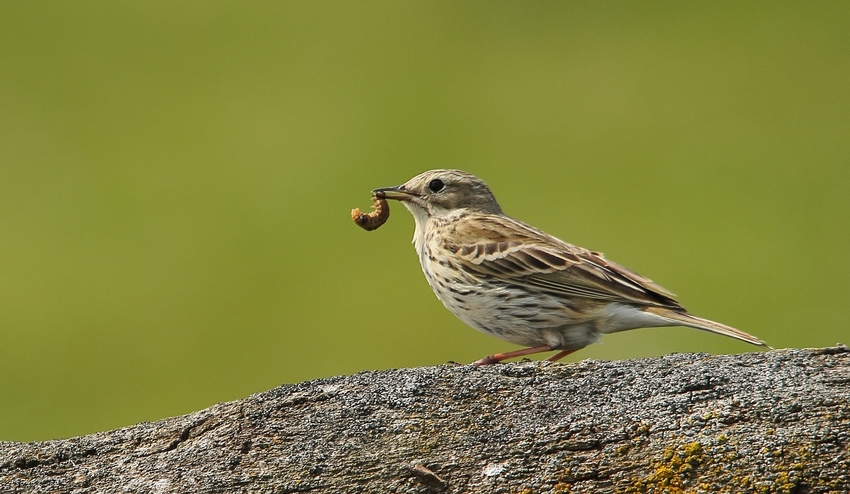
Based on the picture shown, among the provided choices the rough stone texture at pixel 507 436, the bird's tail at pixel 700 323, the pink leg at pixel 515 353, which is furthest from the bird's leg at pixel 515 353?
the rough stone texture at pixel 507 436

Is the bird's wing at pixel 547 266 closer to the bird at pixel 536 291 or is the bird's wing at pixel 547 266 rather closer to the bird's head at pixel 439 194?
the bird at pixel 536 291

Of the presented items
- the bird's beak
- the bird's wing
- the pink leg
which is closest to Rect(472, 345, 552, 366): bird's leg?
the pink leg

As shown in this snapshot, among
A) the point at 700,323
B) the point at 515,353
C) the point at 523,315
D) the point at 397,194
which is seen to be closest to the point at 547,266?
the point at 523,315

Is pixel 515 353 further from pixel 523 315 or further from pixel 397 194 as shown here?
pixel 397 194

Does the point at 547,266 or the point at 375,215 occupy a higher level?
the point at 375,215

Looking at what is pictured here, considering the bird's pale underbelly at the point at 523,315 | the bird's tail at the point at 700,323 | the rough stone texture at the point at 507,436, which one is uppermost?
the bird's pale underbelly at the point at 523,315

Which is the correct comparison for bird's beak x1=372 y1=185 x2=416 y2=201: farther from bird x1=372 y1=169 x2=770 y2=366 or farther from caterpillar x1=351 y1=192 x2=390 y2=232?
bird x1=372 y1=169 x2=770 y2=366

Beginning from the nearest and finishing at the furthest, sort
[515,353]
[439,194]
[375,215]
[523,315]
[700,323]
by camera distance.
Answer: [700,323], [515,353], [523,315], [375,215], [439,194]
